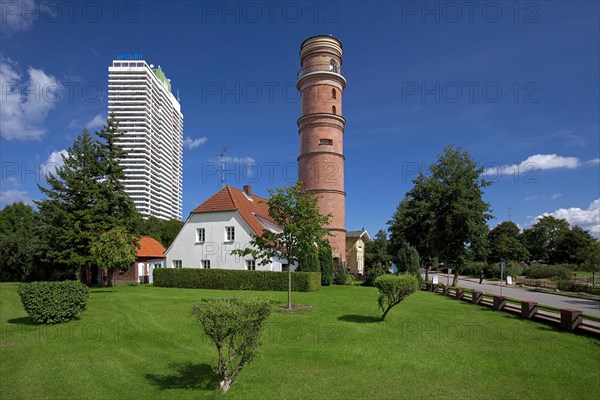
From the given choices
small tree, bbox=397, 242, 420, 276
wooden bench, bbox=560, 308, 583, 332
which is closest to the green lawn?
wooden bench, bbox=560, 308, 583, 332

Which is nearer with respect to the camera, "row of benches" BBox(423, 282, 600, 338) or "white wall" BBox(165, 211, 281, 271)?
"row of benches" BBox(423, 282, 600, 338)

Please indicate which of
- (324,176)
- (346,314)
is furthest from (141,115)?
(346,314)

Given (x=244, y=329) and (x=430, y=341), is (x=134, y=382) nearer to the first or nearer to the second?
(x=244, y=329)

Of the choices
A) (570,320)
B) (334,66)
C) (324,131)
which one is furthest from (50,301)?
(334,66)

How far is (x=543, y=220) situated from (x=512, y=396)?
297 feet

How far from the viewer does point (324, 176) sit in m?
33.7

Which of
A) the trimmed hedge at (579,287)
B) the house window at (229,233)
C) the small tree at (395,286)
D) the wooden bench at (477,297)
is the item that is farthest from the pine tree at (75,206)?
the trimmed hedge at (579,287)

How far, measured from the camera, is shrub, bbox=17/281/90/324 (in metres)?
13.3

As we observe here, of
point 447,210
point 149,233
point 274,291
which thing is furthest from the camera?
point 149,233

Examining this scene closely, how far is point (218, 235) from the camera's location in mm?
30109

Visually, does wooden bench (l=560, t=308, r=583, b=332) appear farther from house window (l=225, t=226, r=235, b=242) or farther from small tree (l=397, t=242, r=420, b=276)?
house window (l=225, t=226, r=235, b=242)

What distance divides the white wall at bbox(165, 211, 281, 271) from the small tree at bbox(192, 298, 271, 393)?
69.4 feet

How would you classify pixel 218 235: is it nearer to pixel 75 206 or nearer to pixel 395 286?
pixel 75 206

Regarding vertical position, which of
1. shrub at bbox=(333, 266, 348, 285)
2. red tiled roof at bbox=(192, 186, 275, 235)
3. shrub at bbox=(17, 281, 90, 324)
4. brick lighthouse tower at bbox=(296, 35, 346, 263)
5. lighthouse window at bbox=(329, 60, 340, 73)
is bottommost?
shrub at bbox=(333, 266, 348, 285)
